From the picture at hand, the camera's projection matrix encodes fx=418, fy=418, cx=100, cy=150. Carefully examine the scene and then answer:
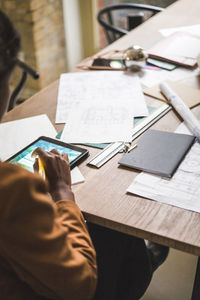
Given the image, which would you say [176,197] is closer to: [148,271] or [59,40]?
[148,271]

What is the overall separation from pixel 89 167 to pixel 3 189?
0.49 metres

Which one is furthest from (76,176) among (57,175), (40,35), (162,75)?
(40,35)

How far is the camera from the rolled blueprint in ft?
4.46

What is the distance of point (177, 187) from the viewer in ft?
3.72

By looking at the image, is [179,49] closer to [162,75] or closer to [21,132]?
[162,75]

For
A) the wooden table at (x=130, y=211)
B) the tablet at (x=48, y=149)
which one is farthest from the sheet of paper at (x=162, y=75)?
the tablet at (x=48, y=149)

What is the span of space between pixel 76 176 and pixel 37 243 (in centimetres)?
43

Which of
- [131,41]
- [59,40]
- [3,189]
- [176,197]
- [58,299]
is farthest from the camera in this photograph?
[59,40]

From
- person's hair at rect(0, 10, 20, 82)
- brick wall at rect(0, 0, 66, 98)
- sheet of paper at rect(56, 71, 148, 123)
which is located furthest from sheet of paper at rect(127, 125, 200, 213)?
brick wall at rect(0, 0, 66, 98)

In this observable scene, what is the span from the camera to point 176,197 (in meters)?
1.10

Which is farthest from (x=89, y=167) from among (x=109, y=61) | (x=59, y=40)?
(x=59, y=40)

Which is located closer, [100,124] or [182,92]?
[100,124]

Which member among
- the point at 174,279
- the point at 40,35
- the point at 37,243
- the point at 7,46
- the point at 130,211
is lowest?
the point at 174,279

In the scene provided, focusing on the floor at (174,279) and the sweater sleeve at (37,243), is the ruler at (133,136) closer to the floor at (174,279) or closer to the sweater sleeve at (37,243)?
the sweater sleeve at (37,243)
